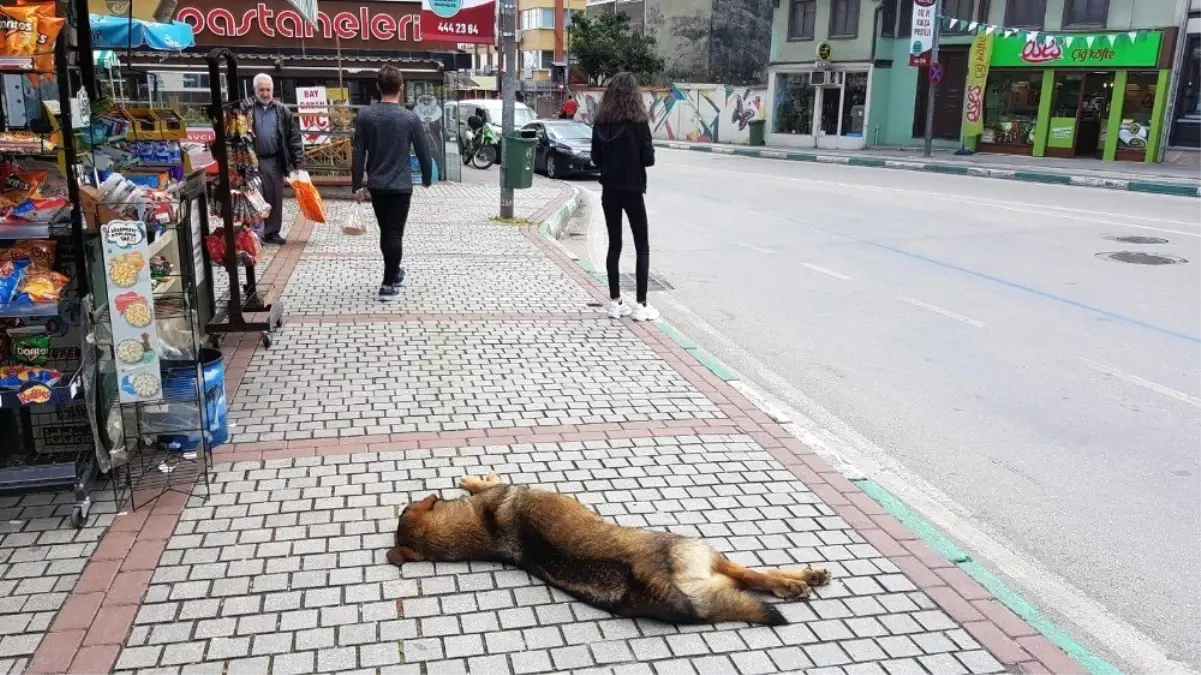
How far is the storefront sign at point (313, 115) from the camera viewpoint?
52.4ft

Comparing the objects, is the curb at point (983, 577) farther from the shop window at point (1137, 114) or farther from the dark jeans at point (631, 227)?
the shop window at point (1137, 114)

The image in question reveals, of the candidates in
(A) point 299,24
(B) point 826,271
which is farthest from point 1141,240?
(A) point 299,24

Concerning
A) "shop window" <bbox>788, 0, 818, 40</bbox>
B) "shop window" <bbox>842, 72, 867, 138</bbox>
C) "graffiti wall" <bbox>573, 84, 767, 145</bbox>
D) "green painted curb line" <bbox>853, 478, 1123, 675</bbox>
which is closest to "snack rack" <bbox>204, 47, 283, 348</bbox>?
"green painted curb line" <bbox>853, 478, 1123, 675</bbox>

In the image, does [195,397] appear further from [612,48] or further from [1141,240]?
[612,48]

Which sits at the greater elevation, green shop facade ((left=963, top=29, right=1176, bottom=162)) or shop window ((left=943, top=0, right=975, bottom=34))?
shop window ((left=943, top=0, right=975, bottom=34))

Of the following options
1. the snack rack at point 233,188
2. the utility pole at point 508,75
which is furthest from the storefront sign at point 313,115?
the snack rack at point 233,188

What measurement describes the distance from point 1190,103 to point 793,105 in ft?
46.9

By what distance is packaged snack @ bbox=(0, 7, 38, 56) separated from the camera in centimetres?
372

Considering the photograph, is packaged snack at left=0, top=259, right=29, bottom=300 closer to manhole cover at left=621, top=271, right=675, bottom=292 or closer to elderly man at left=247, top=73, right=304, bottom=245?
manhole cover at left=621, top=271, right=675, bottom=292

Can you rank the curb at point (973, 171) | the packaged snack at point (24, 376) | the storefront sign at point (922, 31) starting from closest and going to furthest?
the packaged snack at point (24, 376), the curb at point (973, 171), the storefront sign at point (922, 31)

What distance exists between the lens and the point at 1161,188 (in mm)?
20000

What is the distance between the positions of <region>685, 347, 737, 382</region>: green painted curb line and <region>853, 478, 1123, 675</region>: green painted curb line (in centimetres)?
181

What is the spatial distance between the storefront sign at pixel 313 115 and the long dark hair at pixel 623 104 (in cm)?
954

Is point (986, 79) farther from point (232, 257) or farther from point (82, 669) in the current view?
point (82, 669)
